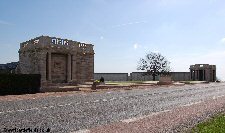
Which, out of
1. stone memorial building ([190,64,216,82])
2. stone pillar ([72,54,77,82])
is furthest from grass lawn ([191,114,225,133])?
stone memorial building ([190,64,216,82])

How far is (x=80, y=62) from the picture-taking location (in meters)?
39.2

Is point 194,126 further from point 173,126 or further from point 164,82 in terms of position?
point 164,82

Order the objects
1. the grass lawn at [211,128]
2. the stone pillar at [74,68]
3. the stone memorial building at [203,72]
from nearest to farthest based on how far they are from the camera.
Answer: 1. the grass lawn at [211,128]
2. the stone pillar at [74,68]
3. the stone memorial building at [203,72]

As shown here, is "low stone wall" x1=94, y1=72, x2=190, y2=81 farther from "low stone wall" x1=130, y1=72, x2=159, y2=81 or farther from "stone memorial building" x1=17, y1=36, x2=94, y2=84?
"stone memorial building" x1=17, y1=36, x2=94, y2=84

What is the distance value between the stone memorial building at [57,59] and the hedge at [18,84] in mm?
7135

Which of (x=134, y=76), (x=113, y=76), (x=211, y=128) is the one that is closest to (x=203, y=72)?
(x=134, y=76)

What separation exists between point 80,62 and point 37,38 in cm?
654

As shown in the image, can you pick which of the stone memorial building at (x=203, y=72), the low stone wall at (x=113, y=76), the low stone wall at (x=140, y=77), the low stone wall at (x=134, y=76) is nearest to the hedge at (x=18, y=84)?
the low stone wall at (x=134, y=76)

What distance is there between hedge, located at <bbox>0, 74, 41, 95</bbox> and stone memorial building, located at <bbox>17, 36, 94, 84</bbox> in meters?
7.14

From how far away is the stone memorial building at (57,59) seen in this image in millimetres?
33969

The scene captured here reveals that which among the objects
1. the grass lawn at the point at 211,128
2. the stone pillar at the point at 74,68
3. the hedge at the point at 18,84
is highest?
the stone pillar at the point at 74,68

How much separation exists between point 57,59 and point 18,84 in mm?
11789

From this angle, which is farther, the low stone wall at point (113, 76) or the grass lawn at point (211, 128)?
the low stone wall at point (113, 76)

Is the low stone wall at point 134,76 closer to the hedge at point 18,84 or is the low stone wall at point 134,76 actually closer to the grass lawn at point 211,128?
the hedge at point 18,84
